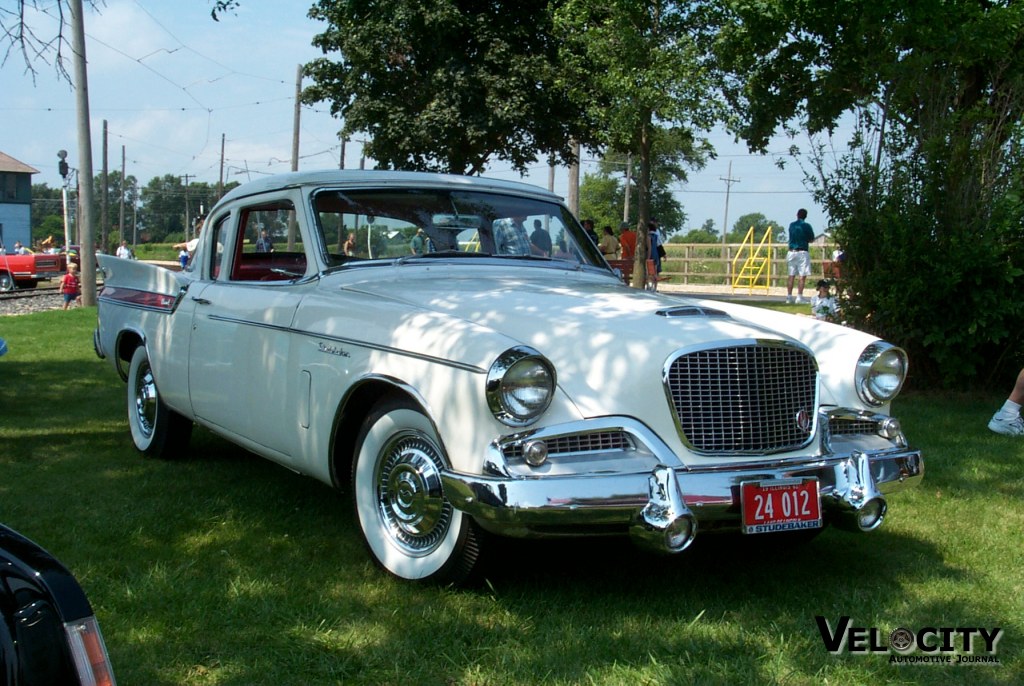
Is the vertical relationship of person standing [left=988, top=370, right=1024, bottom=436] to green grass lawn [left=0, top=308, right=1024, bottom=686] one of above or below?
above

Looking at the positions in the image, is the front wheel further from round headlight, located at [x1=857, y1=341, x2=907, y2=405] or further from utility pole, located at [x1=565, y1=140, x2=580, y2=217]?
utility pole, located at [x1=565, y1=140, x2=580, y2=217]

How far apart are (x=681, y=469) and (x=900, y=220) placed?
5.68 m

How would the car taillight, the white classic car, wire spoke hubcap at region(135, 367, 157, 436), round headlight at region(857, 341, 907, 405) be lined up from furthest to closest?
wire spoke hubcap at region(135, 367, 157, 436) → round headlight at region(857, 341, 907, 405) → the white classic car → the car taillight

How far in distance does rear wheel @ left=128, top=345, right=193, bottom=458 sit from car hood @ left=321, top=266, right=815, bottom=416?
7.09 ft

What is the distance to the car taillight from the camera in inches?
68.3

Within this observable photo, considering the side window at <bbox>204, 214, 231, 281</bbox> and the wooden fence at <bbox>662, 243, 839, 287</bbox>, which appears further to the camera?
the wooden fence at <bbox>662, 243, 839, 287</bbox>

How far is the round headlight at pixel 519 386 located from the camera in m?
3.28

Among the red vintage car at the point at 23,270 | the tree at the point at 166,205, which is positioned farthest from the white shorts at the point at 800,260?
the tree at the point at 166,205

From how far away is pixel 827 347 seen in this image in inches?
169

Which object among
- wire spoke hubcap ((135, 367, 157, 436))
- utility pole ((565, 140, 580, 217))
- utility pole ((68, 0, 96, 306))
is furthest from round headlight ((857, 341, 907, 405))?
utility pole ((565, 140, 580, 217))

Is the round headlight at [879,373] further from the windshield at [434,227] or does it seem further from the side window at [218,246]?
the side window at [218,246]

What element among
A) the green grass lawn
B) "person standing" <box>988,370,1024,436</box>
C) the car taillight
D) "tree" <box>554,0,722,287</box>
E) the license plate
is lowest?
the green grass lawn

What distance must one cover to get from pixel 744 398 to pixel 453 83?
18018 mm

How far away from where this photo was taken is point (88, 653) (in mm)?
1771
